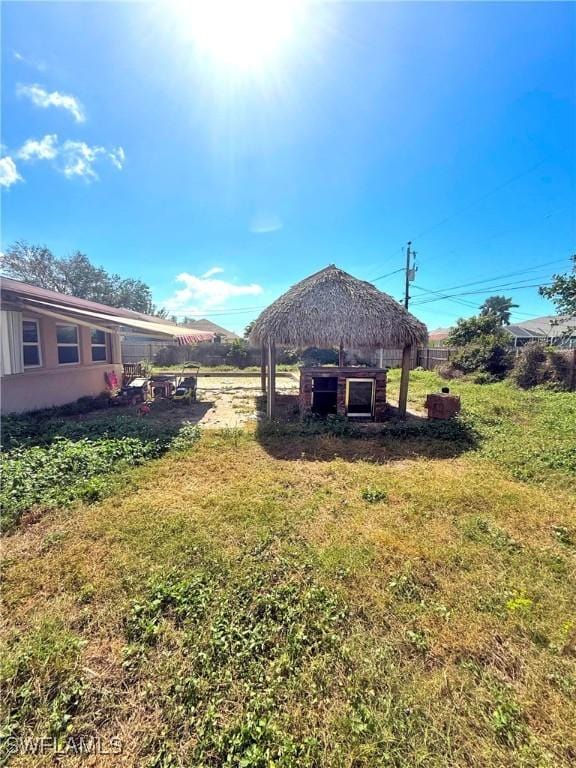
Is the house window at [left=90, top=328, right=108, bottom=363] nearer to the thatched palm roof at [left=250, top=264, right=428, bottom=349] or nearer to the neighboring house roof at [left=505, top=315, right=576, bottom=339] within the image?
the thatched palm roof at [left=250, top=264, right=428, bottom=349]

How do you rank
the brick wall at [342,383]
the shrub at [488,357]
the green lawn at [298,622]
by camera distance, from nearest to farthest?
the green lawn at [298,622] < the brick wall at [342,383] < the shrub at [488,357]

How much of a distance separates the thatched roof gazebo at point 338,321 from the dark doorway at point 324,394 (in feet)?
3.02

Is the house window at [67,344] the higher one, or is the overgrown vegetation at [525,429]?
the house window at [67,344]

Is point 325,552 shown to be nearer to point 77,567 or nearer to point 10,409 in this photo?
point 77,567

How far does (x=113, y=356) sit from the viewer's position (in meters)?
11.5

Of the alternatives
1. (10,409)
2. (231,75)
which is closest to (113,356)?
(10,409)

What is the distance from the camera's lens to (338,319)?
7629mm

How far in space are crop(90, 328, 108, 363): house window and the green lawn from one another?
7127 mm

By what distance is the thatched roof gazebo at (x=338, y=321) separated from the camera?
7633mm

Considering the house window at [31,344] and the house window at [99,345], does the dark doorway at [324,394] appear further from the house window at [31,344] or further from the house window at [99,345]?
the house window at [99,345]

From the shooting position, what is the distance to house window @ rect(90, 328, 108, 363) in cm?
1053

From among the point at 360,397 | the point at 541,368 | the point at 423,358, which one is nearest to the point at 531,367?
the point at 541,368

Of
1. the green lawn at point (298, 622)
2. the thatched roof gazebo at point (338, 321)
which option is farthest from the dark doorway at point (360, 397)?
the green lawn at point (298, 622)

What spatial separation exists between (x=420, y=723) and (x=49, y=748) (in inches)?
78.3
